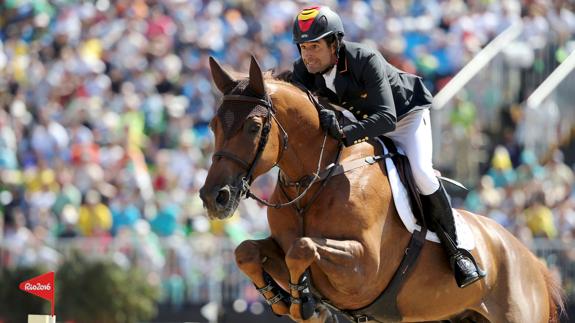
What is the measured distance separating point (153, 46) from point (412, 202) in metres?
10.2

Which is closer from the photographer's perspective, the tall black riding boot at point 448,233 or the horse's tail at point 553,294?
the tall black riding boot at point 448,233

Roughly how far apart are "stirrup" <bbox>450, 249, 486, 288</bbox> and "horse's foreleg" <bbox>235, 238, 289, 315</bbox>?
129cm

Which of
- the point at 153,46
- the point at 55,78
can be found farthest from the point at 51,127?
the point at 153,46

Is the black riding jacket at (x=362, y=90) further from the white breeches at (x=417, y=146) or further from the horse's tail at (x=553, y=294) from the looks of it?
the horse's tail at (x=553, y=294)

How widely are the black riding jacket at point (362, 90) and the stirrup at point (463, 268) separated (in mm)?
1131

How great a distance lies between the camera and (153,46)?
56.8 ft

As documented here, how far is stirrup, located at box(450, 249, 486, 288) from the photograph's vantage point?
7812mm

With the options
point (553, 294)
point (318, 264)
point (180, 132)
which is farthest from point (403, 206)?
point (180, 132)

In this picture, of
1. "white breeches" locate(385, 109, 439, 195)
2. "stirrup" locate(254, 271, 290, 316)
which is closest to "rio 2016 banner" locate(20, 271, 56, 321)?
"stirrup" locate(254, 271, 290, 316)

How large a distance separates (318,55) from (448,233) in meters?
1.62

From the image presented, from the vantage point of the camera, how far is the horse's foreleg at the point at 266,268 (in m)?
7.23

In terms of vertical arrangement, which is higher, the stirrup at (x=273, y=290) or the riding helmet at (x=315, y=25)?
the riding helmet at (x=315, y=25)

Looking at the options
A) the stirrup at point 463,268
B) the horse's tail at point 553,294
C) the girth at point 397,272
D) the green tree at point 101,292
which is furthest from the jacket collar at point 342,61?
the green tree at point 101,292

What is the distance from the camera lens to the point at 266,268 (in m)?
7.33
